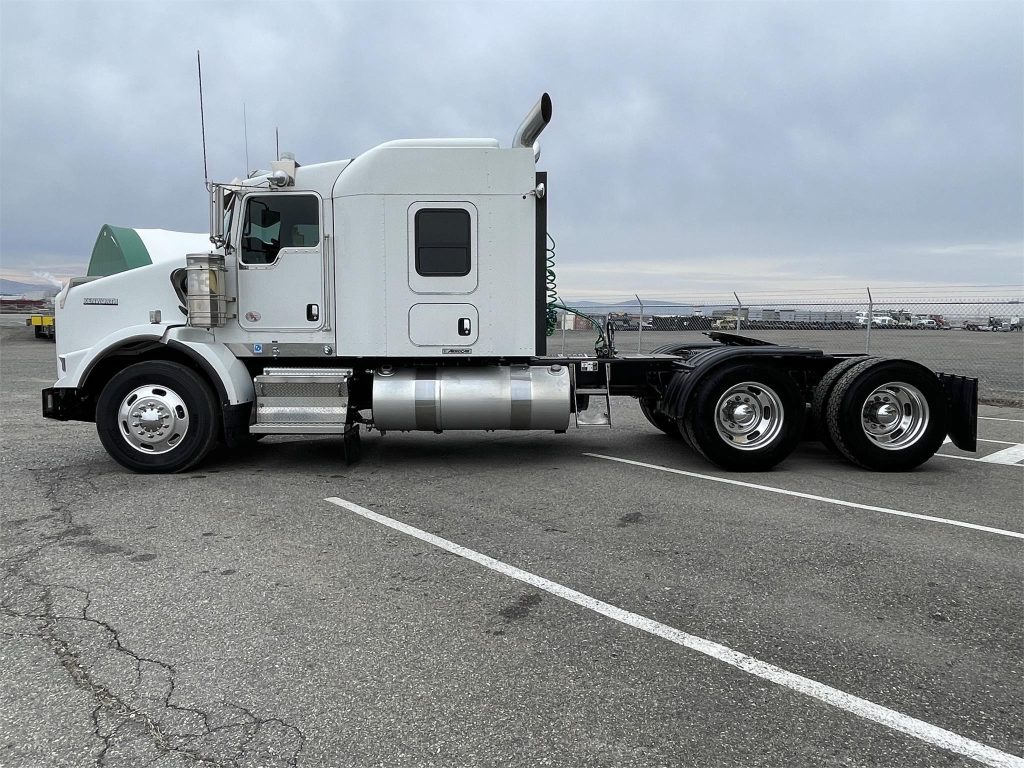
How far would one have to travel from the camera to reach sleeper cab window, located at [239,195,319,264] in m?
6.94

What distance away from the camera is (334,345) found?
7098mm

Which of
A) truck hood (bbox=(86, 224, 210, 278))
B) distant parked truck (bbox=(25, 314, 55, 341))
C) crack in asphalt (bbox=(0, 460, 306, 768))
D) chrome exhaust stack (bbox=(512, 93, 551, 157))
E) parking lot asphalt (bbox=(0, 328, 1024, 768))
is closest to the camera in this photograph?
crack in asphalt (bbox=(0, 460, 306, 768))

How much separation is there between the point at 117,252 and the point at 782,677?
10317 mm

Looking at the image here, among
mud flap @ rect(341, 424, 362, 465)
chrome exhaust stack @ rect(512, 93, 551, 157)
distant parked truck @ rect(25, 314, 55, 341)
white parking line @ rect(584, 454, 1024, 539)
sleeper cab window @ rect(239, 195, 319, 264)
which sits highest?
chrome exhaust stack @ rect(512, 93, 551, 157)

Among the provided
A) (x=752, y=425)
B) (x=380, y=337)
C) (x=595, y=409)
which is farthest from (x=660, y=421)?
(x=380, y=337)

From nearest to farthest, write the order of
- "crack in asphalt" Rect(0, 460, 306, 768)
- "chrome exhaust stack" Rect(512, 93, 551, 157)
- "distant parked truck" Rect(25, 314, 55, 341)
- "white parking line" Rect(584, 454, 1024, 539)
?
1. "crack in asphalt" Rect(0, 460, 306, 768)
2. "white parking line" Rect(584, 454, 1024, 539)
3. "chrome exhaust stack" Rect(512, 93, 551, 157)
4. "distant parked truck" Rect(25, 314, 55, 341)

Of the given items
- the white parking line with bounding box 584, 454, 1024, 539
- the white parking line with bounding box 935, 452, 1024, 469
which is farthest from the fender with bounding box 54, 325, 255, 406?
the white parking line with bounding box 935, 452, 1024, 469

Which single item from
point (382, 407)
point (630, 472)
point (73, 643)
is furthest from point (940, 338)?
point (73, 643)

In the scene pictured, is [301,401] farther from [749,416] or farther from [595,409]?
[749,416]

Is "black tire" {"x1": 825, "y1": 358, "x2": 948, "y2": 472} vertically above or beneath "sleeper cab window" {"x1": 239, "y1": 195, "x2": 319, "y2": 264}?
beneath

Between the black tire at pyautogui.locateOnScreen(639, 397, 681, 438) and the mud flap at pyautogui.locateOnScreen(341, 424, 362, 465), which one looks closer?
the mud flap at pyautogui.locateOnScreen(341, 424, 362, 465)

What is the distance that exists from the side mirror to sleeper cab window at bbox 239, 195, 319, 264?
239mm

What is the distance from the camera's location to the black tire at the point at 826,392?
23.8ft

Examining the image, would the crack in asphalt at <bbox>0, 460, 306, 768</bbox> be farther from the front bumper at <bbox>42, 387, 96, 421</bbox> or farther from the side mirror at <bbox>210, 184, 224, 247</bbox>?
the side mirror at <bbox>210, 184, 224, 247</bbox>
